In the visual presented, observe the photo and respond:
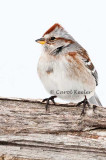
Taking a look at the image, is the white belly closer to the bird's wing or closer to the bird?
the bird

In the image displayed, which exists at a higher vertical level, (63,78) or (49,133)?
(63,78)

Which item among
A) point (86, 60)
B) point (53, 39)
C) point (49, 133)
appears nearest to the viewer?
point (49, 133)

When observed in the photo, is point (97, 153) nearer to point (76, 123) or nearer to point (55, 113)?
point (76, 123)

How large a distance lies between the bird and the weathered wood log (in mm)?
168

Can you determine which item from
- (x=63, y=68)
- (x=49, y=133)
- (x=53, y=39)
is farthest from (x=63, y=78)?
(x=49, y=133)

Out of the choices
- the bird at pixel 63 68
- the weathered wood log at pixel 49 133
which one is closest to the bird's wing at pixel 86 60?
the bird at pixel 63 68

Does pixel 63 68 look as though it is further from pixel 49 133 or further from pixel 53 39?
pixel 49 133

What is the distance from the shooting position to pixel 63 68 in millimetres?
3170

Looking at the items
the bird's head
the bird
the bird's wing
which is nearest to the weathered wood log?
the bird

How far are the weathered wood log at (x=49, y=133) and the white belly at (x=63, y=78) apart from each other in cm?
21

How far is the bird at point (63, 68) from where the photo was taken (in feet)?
10.4

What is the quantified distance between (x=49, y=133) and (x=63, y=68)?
0.70 meters

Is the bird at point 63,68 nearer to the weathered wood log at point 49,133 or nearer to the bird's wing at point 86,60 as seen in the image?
the bird's wing at point 86,60

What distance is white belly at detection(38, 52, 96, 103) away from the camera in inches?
125
